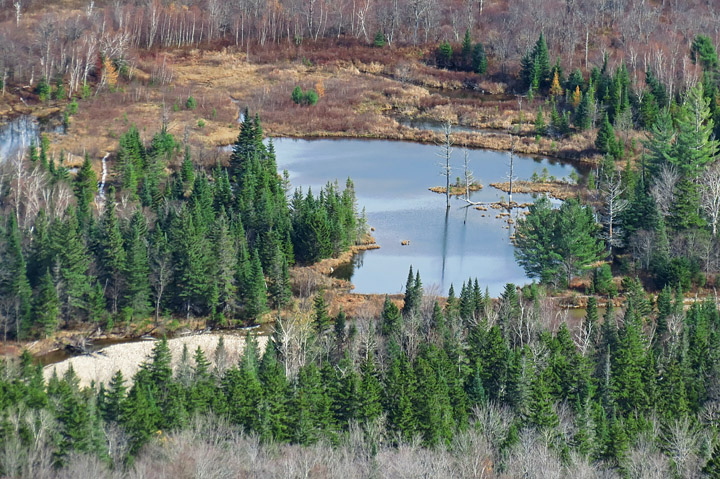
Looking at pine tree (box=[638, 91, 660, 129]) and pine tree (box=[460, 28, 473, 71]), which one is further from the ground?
pine tree (box=[460, 28, 473, 71])

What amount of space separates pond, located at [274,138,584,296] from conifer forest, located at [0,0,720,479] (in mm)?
328

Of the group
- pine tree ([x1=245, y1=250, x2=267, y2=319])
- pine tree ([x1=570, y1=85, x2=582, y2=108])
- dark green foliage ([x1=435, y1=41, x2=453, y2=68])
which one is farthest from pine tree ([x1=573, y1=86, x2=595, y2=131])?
pine tree ([x1=245, y1=250, x2=267, y2=319])

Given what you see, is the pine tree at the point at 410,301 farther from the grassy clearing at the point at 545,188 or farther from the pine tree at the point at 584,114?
the pine tree at the point at 584,114

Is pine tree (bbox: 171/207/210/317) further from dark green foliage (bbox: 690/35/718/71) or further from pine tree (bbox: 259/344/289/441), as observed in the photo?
dark green foliage (bbox: 690/35/718/71)

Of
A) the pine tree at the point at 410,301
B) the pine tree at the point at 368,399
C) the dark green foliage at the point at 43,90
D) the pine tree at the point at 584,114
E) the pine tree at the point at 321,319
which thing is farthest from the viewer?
the dark green foliage at the point at 43,90

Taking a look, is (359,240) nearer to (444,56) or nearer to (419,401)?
(419,401)

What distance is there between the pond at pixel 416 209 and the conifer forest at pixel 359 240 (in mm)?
328

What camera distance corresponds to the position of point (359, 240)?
84.4m

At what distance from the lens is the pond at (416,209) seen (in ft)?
263

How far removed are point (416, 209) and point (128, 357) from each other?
33234 mm

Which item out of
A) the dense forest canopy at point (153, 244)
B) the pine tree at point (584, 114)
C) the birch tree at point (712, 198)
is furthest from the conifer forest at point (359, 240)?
the pine tree at point (584, 114)

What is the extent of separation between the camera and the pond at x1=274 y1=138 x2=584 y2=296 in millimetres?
80125

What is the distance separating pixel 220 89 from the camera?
12206 cm

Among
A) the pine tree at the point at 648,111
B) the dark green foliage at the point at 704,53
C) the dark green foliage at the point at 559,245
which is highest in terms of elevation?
the dark green foliage at the point at 704,53
